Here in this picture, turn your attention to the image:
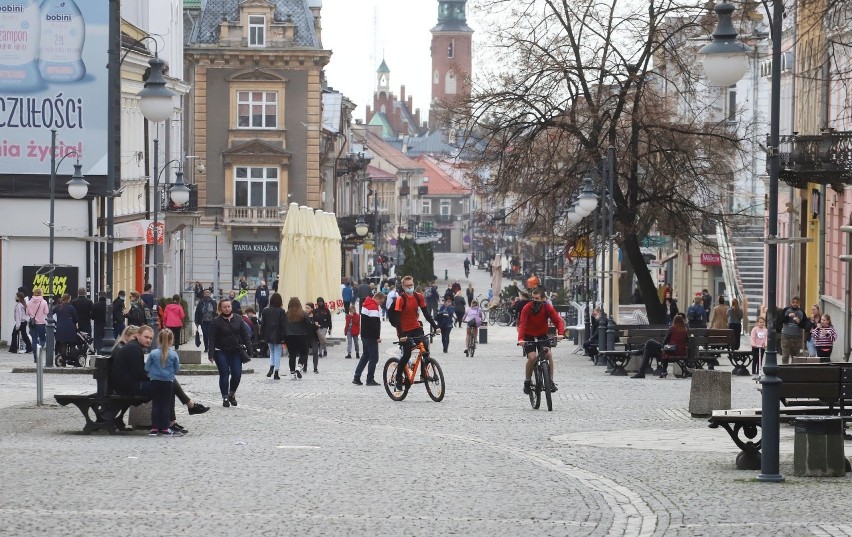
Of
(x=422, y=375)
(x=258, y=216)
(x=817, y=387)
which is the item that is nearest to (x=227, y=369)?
(x=422, y=375)

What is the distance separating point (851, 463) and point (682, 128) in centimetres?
2546

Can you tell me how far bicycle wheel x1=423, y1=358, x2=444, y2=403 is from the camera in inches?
919

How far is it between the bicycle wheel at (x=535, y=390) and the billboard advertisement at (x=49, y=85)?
826 inches

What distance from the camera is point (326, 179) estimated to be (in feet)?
274

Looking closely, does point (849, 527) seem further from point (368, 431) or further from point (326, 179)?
point (326, 179)

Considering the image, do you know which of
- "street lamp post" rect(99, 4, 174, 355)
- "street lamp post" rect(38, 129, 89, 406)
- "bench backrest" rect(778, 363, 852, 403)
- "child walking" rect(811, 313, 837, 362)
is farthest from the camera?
"child walking" rect(811, 313, 837, 362)

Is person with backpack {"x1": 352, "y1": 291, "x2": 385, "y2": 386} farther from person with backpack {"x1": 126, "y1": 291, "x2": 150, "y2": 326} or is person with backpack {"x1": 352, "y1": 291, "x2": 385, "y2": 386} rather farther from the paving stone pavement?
person with backpack {"x1": 126, "y1": 291, "x2": 150, "y2": 326}

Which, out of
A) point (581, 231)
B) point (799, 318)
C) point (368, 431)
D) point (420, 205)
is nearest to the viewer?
point (368, 431)

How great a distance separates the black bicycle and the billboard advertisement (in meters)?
21.0

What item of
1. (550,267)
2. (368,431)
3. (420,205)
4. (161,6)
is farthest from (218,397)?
(420,205)

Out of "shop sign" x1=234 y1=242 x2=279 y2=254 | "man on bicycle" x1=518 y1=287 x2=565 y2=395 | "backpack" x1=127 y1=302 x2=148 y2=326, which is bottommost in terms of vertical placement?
"backpack" x1=127 y1=302 x2=148 y2=326

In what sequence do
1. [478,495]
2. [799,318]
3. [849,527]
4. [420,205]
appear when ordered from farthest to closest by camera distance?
[420,205]
[799,318]
[478,495]
[849,527]

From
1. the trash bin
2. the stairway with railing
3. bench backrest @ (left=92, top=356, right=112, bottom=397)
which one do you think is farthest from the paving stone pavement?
the stairway with railing

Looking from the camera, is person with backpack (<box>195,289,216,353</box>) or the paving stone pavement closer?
the paving stone pavement
